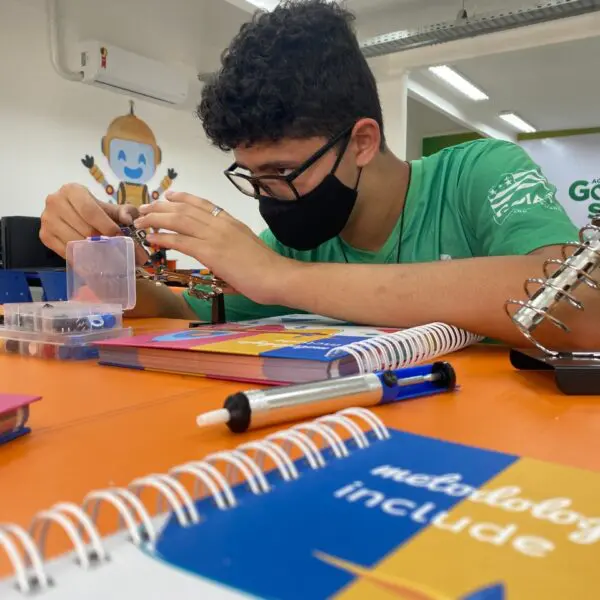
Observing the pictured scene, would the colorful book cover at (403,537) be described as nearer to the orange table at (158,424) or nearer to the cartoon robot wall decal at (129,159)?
the orange table at (158,424)

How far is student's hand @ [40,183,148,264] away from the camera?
40.5 inches

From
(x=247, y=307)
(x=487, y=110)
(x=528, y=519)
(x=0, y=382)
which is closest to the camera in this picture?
(x=528, y=519)

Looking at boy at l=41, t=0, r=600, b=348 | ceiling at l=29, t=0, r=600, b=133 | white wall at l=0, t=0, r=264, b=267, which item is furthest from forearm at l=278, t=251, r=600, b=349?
ceiling at l=29, t=0, r=600, b=133

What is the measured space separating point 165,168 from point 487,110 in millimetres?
3577

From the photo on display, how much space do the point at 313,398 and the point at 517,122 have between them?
268 inches

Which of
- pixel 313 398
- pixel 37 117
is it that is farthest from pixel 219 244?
pixel 37 117

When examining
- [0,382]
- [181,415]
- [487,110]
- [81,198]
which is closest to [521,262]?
[181,415]

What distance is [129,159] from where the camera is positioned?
11.8 feet

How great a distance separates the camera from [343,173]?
3.35 ft

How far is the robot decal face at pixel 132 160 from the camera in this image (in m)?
3.53

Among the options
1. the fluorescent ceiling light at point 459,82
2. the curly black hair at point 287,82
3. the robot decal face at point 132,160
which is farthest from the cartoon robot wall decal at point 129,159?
the curly black hair at point 287,82

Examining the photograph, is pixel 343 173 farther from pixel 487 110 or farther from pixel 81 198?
pixel 487 110

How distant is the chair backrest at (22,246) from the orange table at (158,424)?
2072mm

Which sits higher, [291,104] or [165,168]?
[165,168]
